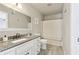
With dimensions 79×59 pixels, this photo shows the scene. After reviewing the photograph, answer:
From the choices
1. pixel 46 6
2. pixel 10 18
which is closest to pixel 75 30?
pixel 10 18

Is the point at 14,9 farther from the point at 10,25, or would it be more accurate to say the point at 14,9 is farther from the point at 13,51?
the point at 13,51

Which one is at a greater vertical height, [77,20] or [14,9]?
[14,9]

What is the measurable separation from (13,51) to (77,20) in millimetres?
1212

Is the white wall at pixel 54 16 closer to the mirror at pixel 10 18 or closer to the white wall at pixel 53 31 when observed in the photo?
the white wall at pixel 53 31

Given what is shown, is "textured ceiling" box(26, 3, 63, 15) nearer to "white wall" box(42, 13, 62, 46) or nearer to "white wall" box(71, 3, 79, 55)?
"white wall" box(42, 13, 62, 46)

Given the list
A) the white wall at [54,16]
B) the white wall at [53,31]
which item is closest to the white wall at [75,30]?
the white wall at [53,31]

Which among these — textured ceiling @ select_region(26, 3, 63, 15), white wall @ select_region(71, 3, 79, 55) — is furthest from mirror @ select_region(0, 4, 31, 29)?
white wall @ select_region(71, 3, 79, 55)

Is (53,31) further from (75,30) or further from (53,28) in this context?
Result: (75,30)

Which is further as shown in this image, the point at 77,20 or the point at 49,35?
the point at 49,35

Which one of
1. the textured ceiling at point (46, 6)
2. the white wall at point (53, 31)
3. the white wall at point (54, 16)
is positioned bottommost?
the white wall at point (53, 31)

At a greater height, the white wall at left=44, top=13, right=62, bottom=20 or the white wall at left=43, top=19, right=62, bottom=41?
the white wall at left=44, top=13, right=62, bottom=20

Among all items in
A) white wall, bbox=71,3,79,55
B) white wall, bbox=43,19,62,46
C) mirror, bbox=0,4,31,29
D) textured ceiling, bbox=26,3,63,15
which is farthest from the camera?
white wall, bbox=43,19,62,46
